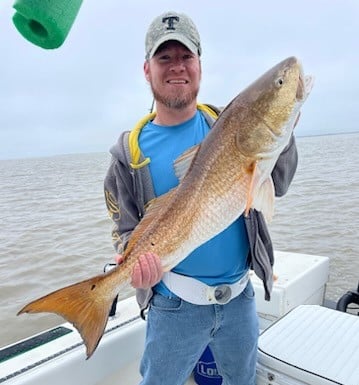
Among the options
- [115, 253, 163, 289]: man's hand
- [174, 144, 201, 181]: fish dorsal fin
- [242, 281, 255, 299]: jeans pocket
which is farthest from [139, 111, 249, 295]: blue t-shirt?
[115, 253, 163, 289]: man's hand

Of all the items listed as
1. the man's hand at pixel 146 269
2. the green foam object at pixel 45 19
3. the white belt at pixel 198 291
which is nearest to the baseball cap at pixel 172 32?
the green foam object at pixel 45 19

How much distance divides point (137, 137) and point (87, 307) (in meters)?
0.98

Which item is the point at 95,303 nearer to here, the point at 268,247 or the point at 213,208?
the point at 213,208

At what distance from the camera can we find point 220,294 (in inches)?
89.1

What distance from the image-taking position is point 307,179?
17.6 metres

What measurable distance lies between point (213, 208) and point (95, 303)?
0.70 m

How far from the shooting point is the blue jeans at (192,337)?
89.2 inches

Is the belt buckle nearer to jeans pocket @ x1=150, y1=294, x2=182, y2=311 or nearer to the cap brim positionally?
jeans pocket @ x1=150, y1=294, x2=182, y2=311

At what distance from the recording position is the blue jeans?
227cm

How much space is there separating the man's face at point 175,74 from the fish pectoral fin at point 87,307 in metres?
1.00

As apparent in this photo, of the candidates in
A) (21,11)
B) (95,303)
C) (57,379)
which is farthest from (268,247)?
(21,11)

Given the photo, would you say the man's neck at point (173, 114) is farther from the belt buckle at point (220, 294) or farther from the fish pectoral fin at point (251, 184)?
the belt buckle at point (220, 294)

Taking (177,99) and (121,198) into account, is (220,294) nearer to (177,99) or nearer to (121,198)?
(121,198)

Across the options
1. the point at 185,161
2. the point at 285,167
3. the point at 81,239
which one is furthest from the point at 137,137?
the point at 81,239
